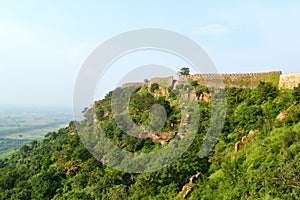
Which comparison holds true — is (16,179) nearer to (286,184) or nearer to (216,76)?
(216,76)

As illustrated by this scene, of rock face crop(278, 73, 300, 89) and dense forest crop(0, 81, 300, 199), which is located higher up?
rock face crop(278, 73, 300, 89)

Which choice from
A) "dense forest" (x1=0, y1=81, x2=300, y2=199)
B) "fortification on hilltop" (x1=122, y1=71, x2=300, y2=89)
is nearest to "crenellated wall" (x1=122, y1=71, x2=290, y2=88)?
"fortification on hilltop" (x1=122, y1=71, x2=300, y2=89)

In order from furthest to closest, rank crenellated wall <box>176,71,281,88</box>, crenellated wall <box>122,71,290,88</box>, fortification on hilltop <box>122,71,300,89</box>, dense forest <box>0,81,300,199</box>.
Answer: crenellated wall <box>176,71,281,88</box>, crenellated wall <box>122,71,290,88</box>, fortification on hilltop <box>122,71,300,89</box>, dense forest <box>0,81,300,199</box>

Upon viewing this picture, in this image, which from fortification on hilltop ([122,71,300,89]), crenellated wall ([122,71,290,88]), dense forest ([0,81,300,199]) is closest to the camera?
dense forest ([0,81,300,199])

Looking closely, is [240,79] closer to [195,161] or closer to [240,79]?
[240,79]

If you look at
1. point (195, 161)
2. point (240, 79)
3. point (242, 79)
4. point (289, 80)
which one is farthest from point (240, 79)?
point (195, 161)

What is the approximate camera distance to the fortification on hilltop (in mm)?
18312

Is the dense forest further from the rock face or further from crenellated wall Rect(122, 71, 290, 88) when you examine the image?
crenellated wall Rect(122, 71, 290, 88)

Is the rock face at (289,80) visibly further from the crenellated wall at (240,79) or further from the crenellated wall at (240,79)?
the crenellated wall at (240,79)

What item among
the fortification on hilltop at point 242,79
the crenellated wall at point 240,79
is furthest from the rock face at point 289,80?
the crenellated wall at point 240,79

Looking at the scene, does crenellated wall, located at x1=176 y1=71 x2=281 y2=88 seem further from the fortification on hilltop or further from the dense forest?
the dense forest

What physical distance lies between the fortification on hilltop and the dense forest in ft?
1.90

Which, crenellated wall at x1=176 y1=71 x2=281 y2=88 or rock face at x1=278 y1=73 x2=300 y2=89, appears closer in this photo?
rock face at x1=278 y1=73 x2=300 y2=89

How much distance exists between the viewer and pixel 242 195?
33.4ft
